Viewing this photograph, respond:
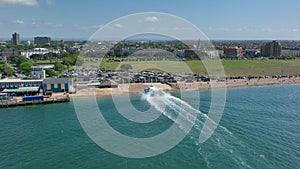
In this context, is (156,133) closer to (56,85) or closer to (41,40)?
(56,85)

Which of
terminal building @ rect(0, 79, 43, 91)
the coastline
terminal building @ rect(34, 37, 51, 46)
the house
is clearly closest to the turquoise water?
the house

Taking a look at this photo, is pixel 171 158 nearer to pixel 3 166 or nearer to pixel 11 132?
pixel 3 166

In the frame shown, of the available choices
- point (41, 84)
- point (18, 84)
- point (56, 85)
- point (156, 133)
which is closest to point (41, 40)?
point (18, 84)

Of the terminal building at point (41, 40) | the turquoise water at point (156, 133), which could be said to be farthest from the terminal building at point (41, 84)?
the terminal building at point (41, 40)

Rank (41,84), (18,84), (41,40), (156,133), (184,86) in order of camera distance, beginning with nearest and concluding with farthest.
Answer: (156,133), (41,84), (18,84), (184,86), (41,40)

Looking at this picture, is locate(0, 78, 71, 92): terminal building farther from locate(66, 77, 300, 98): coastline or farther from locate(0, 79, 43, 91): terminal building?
A: locate(66, 77, 300, 98): coastline

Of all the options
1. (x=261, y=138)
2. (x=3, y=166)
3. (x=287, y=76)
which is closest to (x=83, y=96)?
(x=3, y=166)
